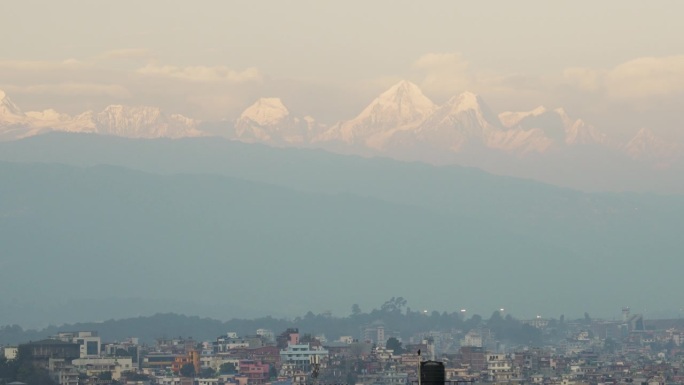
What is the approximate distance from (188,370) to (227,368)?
9.04ft

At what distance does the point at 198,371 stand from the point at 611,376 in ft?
99.5

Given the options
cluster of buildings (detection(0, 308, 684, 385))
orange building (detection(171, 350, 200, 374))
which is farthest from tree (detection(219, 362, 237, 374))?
orange building (detection(171, 350, 200, 374))

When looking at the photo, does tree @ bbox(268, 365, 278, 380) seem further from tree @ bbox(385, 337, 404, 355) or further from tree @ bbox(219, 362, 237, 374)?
tree @ bbox(385, 337, 404, 355)

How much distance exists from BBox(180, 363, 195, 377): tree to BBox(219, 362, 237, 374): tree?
196cm

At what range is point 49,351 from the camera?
156m

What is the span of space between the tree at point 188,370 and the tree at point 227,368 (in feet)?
6.44

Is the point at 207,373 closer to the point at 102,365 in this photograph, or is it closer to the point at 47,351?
the point at 102,365

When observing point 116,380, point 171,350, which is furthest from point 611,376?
point 171,350

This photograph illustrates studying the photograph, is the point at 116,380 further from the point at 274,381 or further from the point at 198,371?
the point at 198,371

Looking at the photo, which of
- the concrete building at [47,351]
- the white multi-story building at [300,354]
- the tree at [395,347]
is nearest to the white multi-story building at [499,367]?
the tree at [395,347]

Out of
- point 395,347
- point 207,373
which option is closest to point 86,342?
point 207,373

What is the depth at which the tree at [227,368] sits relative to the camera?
164 m

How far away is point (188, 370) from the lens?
545 ft

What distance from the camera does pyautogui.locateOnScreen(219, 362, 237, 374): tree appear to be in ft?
537
